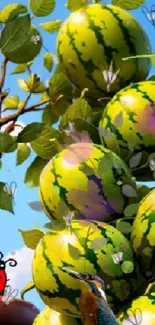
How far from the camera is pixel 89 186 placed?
1.05 metres

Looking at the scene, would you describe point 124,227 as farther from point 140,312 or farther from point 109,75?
point 109,75

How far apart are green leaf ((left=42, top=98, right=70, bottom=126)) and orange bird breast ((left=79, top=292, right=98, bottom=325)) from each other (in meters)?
0.65

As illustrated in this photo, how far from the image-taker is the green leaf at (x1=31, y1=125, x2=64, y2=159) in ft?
3.96

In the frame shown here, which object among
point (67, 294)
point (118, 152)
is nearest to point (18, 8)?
point (118, 152)

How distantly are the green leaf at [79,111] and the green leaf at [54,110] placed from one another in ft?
0.47

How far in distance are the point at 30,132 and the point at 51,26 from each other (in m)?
0.29

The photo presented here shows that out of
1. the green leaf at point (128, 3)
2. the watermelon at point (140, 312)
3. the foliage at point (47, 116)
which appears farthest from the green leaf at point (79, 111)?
the watermelon at point (140, 312)

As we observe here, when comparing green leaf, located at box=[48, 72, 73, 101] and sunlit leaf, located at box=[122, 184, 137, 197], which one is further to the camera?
green leaf, located at box=[48, 72, 73, 101]

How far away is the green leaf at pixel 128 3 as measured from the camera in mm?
1352

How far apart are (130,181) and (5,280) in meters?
0.42

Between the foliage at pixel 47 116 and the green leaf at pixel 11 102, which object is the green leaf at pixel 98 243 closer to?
the foliage at pixel 47 116

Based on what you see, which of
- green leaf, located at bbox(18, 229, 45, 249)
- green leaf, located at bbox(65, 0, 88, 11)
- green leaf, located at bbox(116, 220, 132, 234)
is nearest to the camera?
green leaf, located at bbox(116, 220, 132, 234)

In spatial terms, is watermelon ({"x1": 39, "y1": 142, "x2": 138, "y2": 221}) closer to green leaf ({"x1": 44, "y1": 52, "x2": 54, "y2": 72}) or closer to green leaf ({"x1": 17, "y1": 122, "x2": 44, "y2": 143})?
green leaf ({"x1": 17, "y1": 122, "x2": 44, "y2": 143})

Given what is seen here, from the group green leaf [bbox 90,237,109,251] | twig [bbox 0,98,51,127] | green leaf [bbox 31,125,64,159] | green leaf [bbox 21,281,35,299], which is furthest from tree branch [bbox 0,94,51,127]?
green leaf [bbox 90,237,109,251]
